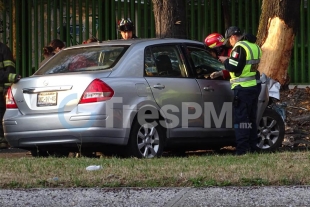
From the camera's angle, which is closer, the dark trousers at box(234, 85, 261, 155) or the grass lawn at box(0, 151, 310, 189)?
the grass lawn at box(0, 151, 310, 189)

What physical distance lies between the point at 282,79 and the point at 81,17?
4660mm

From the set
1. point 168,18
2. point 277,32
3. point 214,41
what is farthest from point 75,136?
point 277,32

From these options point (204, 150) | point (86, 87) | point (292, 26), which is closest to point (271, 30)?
point (292, 26)

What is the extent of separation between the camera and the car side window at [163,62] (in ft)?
35.9

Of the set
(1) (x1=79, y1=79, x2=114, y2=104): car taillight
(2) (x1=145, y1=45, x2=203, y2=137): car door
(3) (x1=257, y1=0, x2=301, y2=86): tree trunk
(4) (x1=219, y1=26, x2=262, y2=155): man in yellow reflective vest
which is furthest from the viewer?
(3) (x1=257, y1=0, x2=301, y2=86): tree trunk

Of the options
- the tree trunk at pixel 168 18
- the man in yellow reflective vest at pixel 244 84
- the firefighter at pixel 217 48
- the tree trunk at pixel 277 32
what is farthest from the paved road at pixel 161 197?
the tree trunk at pixel 277 32

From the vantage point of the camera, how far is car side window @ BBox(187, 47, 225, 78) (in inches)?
454

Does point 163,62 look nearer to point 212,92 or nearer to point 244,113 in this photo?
point 212,92

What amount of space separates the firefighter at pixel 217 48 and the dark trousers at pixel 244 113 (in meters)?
0.44

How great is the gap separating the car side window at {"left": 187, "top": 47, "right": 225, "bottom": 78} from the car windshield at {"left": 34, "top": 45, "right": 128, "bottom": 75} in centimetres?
109

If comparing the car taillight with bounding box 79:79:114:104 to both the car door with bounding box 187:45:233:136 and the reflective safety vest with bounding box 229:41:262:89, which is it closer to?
the car door with bounding box 187:45:233:136

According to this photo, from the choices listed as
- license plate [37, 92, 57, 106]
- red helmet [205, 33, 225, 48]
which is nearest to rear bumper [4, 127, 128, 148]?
license plate [37, 92, 57, 106]

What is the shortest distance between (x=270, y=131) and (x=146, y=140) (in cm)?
213

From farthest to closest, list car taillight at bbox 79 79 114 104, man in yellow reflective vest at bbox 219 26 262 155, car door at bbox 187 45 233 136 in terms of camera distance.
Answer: car door at bbox 187 45 233 136, man in yellow reflective vest at bbox 219 26 262 155, car taillight at bbox 79 79 114 104
